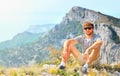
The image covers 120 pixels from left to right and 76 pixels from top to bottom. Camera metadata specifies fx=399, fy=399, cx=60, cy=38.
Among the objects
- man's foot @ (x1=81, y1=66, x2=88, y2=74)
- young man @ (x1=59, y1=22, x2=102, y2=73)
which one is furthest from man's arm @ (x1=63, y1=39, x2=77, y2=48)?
man's foot @ (x1=81, y1=66, x2=88, y2=74)

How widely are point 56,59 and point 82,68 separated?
412 centimetres

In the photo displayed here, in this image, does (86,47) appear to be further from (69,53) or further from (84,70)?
(84,70)

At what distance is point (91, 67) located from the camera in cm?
1808

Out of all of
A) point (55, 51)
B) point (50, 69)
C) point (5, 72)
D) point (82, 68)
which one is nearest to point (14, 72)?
point (5, 72)

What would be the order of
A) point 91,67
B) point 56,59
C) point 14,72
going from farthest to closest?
1. point 56,59
2. point 91,67
3. point 14,72

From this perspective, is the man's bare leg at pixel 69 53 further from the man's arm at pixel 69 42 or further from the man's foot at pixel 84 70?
the man's foot at pixel 84 70

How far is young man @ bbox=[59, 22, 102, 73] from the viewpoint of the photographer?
51.7 feet

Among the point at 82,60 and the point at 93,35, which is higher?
the point at 93,35

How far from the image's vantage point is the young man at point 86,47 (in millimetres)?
15766

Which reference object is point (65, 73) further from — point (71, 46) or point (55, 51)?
point (55, 51)

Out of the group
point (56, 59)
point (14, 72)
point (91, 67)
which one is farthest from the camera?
point (56, 59)

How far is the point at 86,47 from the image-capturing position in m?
16.3

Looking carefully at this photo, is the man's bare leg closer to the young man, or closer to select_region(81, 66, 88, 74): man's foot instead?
the young man

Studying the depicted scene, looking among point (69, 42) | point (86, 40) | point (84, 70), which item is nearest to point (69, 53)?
point (69, 42)
